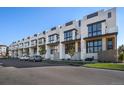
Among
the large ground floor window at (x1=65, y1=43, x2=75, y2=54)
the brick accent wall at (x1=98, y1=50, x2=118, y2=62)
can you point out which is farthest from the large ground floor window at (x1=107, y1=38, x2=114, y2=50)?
the large ground floor window at (x1=65, y1=43, x2=75, y2=54)

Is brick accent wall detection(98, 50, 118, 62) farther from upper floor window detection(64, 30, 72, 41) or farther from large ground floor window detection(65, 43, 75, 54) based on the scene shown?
upper floor window detection(64, 30, 72, 41)

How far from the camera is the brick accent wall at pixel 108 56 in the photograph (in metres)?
32.5

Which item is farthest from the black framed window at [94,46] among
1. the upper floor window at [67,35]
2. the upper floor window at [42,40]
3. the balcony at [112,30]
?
the upper floor window at [42,40]

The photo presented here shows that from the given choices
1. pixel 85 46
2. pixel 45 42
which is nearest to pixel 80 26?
pixel 85 46

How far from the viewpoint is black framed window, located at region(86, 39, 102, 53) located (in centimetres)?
3749

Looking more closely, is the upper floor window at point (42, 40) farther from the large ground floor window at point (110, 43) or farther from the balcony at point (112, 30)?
the balcony at point (112, 30)

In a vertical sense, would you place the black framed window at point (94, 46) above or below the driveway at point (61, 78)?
above

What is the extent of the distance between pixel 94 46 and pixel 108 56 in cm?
558

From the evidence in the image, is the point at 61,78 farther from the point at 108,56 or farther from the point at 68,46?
the point at 68,46

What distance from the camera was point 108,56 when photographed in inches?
1315

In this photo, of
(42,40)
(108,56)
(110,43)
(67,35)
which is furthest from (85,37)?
(42,40)
